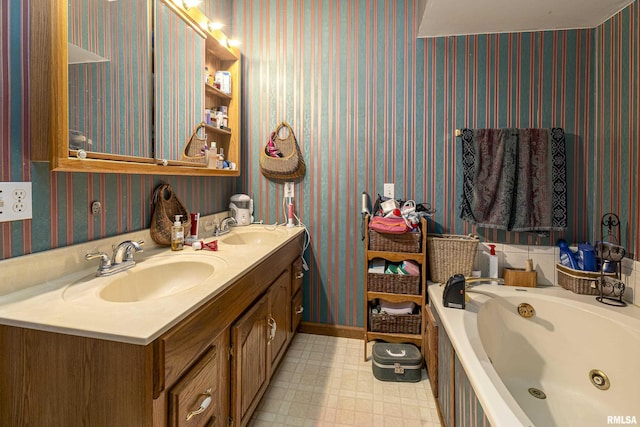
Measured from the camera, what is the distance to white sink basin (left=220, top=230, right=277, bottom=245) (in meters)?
2.19

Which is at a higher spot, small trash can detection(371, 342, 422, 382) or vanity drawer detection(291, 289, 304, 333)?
vanity drawer detection(291, 289, 304, 333)

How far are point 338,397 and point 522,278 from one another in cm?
136

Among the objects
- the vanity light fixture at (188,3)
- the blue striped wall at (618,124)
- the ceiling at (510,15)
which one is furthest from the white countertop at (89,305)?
the blue striped wall at (618,124)

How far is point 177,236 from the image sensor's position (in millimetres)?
1660

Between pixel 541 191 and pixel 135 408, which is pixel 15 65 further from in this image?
pixel 541 191

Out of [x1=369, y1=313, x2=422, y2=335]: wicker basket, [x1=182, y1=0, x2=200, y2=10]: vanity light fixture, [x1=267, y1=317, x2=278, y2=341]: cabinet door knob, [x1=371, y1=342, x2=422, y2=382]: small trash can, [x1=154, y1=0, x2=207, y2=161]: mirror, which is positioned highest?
[x1=182, y1=0, x2=200, y2=10]: vanity light fixture

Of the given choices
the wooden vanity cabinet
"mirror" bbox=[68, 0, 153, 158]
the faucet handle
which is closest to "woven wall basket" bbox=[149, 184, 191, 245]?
"mirror" bbox=[68, 0, 153, 158]

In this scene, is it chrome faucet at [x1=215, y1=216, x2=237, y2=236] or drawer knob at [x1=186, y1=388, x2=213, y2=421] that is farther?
chrome faucet at [x1=215, y1=216, x2=237, y2=236]

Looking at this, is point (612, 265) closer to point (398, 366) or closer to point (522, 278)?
point (522, 278)

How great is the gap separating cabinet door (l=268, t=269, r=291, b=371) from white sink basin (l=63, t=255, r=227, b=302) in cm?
38

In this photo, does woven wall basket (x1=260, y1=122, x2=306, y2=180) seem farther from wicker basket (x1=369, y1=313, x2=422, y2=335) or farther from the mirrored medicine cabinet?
wicker basket (x1=369, y1=313, x2=422, y2=335)

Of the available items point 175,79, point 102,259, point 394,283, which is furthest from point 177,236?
→ point 394,283

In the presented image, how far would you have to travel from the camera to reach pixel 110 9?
1.27 meters

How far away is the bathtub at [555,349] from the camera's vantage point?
4.78ft
